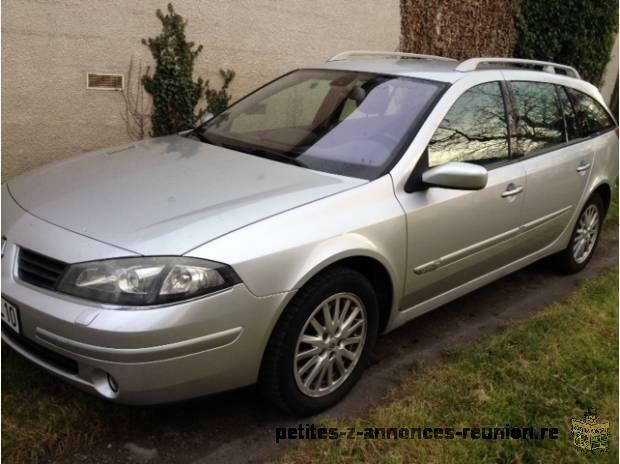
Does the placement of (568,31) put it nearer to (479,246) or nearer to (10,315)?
(479,246)

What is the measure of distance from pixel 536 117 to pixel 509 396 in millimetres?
1946

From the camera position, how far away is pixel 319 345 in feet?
9.37

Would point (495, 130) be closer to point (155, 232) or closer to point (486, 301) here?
point (486, 301)

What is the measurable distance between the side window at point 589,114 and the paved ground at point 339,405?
3.84 feet

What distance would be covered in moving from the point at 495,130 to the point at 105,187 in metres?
2.22

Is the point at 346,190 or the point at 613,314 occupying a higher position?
the point at 346,190

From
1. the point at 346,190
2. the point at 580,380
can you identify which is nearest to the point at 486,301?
the point at 580,380

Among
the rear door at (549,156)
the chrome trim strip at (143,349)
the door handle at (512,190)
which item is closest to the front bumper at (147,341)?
the chrome trim strip at (143,349)

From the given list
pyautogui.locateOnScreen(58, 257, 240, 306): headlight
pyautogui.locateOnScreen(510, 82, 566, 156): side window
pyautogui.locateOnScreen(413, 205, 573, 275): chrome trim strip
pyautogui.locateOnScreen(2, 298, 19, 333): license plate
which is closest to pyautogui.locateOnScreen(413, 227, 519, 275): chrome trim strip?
pyautogui.locateOnScreen(413, 205, 573, 275): chrome trim strip

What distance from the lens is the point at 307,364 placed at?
2834mm

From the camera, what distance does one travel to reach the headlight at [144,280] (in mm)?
2375

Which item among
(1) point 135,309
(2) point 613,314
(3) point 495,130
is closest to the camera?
(1) point 135,309

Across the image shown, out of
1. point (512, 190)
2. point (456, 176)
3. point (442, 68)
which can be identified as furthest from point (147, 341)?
point (442, 68)

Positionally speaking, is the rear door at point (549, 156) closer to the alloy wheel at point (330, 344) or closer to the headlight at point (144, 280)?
the alloy wheel at point (330, 344)
